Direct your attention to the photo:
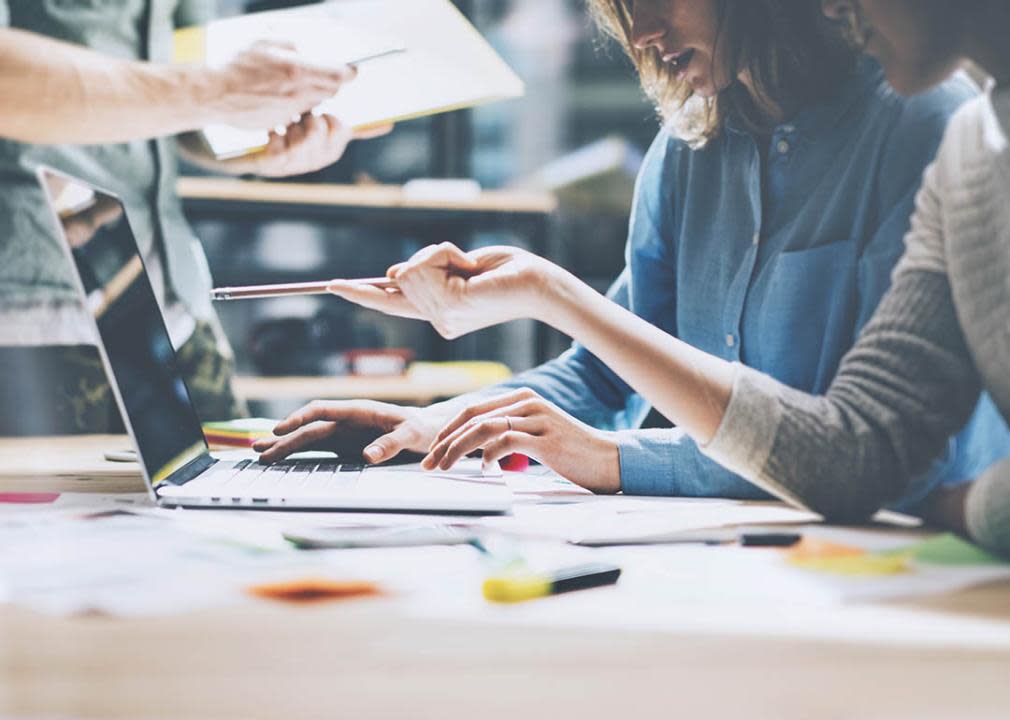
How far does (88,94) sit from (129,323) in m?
0.26

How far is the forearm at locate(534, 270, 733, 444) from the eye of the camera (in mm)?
764

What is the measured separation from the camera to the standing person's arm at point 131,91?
0.90 metres

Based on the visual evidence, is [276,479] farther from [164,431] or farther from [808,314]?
[808,314]

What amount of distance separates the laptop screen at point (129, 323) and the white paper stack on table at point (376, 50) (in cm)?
18

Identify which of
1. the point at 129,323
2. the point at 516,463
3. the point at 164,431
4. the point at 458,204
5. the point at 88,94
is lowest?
the point at 516,463

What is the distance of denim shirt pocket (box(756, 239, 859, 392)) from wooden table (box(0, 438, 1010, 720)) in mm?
379

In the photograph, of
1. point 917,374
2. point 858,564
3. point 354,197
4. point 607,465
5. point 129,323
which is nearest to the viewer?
point 858,564

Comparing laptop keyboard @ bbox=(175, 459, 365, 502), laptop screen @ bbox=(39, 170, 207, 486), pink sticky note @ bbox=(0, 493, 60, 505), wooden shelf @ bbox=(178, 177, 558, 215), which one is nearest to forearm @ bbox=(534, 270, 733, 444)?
laptop keyboard @ bbox=(175, 459, 365, 502)

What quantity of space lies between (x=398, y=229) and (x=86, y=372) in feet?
2.10

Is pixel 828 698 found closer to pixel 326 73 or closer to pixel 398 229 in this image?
pixel 326 73

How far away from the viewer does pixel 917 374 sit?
754mm

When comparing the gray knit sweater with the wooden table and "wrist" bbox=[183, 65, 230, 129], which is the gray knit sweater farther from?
"wrist" bbox=[183, 65, 230, 129]

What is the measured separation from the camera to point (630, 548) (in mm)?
683

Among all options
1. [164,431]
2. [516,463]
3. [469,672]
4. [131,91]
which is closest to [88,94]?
[131,91]
